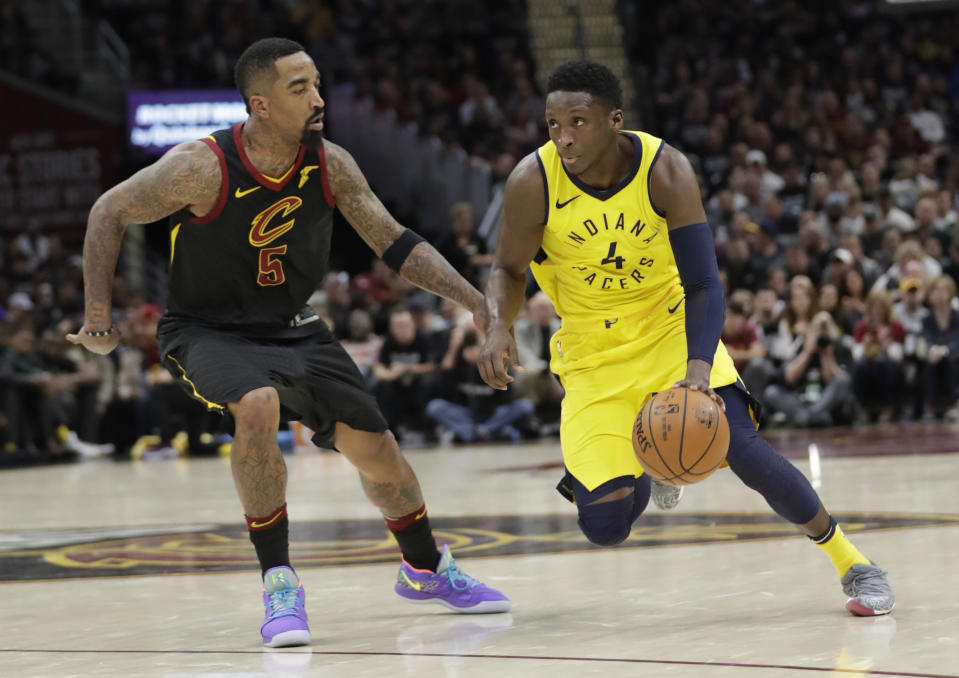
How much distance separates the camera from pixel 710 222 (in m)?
15.2

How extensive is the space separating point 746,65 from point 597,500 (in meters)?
15.6

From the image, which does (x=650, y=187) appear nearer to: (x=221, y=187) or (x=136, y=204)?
(x=221, y=187)

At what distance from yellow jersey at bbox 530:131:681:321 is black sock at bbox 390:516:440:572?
87cm

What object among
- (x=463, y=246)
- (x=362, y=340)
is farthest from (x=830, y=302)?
(x=362, y=340)

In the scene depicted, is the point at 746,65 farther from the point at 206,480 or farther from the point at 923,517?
Result: the point at 923,517

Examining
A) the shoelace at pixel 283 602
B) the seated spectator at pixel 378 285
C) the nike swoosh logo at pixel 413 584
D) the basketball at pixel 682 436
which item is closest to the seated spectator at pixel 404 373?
the seated spectator at pixel 378 285

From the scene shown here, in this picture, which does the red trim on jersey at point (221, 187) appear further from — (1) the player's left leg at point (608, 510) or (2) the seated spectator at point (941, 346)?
(2) the seated spectator at point (941, 346)

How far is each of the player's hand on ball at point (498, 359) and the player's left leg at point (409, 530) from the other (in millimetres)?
482

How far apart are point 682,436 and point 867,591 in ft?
2.27

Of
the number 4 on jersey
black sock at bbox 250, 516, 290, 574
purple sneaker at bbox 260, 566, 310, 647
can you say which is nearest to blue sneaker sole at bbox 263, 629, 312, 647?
purple sneaker at bbox 260, 566, 310, 647

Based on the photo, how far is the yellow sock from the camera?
4074 millimetres

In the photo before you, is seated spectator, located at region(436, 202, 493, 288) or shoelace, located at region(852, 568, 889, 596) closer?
shoelace, located at region(852, 568, 889, 596)

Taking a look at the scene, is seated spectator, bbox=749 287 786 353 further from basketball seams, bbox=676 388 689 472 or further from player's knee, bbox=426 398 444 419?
basketball seams, bbox=676 388 689 472

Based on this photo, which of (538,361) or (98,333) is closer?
(98,333)
